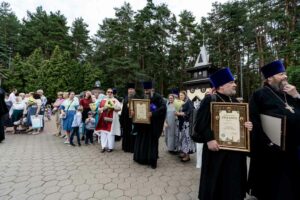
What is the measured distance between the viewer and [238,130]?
291 cm

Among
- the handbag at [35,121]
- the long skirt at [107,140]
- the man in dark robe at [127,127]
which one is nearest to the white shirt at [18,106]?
the handbag at [35,121]

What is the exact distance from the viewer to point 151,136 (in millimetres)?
5746

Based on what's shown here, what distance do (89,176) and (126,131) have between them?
2813 millimetres

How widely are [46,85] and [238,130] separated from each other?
32.9 meters

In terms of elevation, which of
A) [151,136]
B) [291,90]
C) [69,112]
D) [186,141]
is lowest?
[186,141]

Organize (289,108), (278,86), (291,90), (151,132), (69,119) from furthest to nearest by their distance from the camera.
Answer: (69,119), (151,132), (278,86), (291,90), (289,108)

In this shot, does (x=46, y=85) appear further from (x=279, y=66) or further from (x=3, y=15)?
(x=279, y=66)

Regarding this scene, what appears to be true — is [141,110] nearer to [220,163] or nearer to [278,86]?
[220,163]

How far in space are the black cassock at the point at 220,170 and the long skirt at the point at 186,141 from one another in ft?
9.58

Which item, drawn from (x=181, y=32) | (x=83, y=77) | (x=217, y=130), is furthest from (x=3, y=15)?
(x=217, y=130)

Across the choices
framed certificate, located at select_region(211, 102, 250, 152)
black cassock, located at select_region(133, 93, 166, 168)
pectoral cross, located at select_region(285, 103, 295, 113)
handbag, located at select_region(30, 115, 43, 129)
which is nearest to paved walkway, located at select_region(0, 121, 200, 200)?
black cassock, located at select_region(133, 93, 166, 168)

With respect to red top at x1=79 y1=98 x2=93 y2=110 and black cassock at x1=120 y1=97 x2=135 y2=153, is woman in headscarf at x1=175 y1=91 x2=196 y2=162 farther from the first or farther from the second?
red top at x1=79 y1=98 x2=93 y2=110

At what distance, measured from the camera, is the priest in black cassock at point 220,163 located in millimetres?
3062

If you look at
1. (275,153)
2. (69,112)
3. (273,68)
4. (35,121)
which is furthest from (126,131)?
(35,121)
